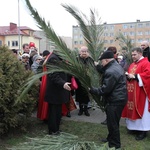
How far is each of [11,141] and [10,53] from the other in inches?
64.7

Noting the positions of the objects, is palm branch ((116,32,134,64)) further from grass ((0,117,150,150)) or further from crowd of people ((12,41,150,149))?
grass ((0,117,150,150))

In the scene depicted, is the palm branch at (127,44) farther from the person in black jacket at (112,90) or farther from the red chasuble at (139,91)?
the person in black jacket at (112,90)

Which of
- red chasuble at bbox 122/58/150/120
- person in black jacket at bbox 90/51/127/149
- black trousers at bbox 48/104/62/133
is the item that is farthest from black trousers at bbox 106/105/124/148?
black trousers at bbox 48/104/62/133

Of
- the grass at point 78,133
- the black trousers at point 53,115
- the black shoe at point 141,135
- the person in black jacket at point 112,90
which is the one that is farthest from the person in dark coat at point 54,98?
the black shoe at point 141,135

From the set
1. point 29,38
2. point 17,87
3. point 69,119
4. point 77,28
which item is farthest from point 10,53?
point 29,38

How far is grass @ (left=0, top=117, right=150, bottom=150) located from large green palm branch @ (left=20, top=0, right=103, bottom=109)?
37.3 inches

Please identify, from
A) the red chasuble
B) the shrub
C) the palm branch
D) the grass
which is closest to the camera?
the shrub

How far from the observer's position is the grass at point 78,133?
4.32m

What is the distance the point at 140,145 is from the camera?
14.3 feet

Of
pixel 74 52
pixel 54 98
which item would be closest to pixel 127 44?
pixel 74 52

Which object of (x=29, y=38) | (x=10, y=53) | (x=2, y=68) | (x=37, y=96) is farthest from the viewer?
(x=29, y=38)

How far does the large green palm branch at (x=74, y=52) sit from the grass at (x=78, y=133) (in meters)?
0.95

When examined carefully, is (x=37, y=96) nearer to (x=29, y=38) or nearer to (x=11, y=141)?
(x=11, y=141)

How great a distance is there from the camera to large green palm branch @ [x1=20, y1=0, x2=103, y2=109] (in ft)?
11.3
